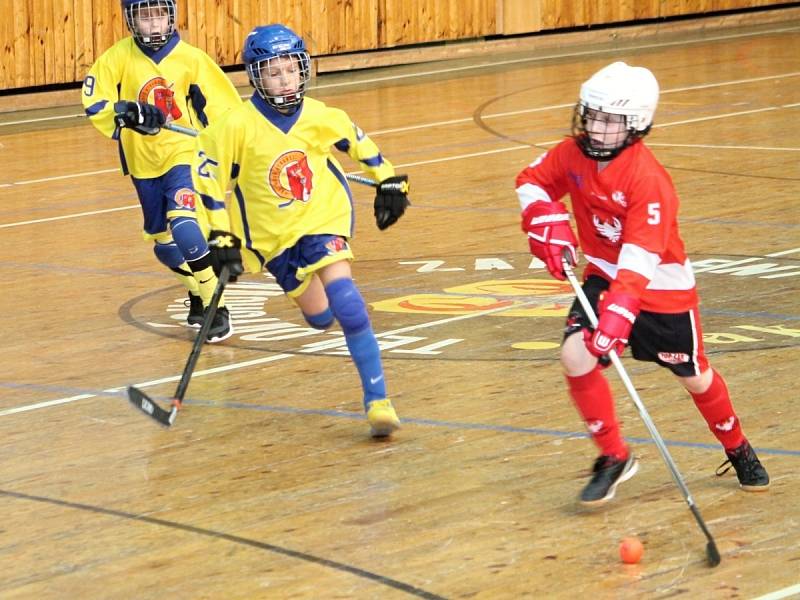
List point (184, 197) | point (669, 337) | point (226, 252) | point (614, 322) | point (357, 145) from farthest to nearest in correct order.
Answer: point (184, 197)
point (357, 145)
point (226, 252)
point (669, 337)
point (614, 322)

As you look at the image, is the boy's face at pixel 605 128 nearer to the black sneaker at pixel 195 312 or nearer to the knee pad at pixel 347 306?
the knee pad at pixel 347 306

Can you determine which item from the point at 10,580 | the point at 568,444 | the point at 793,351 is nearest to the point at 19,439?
the point at 10,580

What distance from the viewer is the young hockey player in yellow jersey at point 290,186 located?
6.77m

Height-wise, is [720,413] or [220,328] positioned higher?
[720,413]

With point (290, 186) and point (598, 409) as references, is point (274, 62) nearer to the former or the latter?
point (290, 186)

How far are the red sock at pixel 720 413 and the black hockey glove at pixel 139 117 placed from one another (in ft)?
13.2

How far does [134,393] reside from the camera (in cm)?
696

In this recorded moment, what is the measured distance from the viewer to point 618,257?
566 centimetres

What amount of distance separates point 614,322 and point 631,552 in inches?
29.5

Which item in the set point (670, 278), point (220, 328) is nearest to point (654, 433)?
point (670, 278)

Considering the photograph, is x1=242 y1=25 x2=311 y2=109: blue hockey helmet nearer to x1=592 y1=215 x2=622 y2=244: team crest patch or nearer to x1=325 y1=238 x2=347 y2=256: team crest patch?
x1=325 y1=238 x2=347 y2=256: team crest patch

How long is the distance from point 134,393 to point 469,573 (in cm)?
237

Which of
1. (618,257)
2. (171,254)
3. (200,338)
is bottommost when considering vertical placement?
(171,254)

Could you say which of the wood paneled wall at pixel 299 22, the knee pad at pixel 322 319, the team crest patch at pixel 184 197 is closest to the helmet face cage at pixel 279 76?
the knee pad at pixel 322 319
